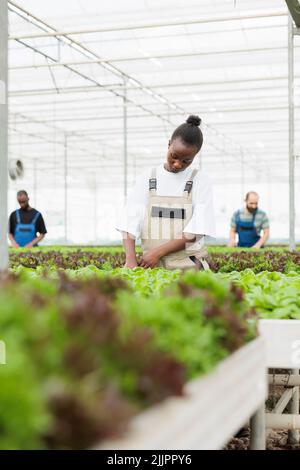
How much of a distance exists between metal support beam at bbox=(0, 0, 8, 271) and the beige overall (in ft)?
3.33

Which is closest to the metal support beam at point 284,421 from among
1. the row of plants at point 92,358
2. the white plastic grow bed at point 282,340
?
the white plastic grow bed at point 282,340

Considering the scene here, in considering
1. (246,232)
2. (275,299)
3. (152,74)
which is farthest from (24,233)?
(152,74)

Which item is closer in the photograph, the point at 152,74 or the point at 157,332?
the point at 157,332

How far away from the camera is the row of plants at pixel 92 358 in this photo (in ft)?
3.50

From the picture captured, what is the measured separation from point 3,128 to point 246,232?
696cm

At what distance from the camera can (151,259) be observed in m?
Result: 4.00

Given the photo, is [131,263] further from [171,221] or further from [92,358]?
[92,358]

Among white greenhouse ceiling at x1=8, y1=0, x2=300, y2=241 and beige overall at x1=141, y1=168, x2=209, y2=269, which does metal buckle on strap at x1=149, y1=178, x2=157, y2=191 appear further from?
white greenhouse ceiling at x1=8, y1=0, x2=300, y2=241

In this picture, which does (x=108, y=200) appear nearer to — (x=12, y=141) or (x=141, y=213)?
Result: (x=12, y=141)

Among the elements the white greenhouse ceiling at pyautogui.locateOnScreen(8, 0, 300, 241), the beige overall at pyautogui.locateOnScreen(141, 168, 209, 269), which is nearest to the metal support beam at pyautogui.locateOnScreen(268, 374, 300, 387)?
the beige overall at pyautogui.locateOnScreen(141, 168, 209, 269)

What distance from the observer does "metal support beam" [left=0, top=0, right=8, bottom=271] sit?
3244 millimetres

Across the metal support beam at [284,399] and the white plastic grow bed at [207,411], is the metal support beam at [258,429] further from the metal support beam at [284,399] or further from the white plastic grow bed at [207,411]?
the metal support beam at [284,399]

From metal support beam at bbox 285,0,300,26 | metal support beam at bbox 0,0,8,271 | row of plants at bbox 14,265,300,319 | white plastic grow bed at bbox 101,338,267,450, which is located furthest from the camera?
metal support beam at bbox 285,0,300,26
